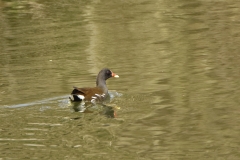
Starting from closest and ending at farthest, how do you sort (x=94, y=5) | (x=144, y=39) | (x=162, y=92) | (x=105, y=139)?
1. (x=105, y=139)
2. (x=162, y=92)
3. (x=144, y=39)
4. (x=94, y=5)

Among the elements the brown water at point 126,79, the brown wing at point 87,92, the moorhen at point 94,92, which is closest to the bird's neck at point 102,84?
the moorhen at point 94,92

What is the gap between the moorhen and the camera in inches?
502

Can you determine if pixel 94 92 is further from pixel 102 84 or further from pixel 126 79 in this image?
pixel 126 79

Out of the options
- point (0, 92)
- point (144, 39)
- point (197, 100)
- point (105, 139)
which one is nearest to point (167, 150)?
point (105, 139)

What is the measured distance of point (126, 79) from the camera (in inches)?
583

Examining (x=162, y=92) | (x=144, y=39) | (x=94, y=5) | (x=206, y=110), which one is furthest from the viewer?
(x=94, y=5)

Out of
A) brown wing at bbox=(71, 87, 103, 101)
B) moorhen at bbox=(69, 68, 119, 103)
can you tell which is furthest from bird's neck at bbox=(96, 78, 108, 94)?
brown wing at bbox=(71, 87, 103, 101)

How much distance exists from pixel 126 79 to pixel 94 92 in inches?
69.2

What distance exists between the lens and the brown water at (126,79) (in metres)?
10.5

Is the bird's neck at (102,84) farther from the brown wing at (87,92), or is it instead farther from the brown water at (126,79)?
the brown water at (126,79)

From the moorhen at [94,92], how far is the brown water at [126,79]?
9.3 inches

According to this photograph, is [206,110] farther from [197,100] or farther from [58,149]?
[58,149]

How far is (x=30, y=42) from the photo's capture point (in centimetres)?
1950

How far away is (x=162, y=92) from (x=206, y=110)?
1474 mm
